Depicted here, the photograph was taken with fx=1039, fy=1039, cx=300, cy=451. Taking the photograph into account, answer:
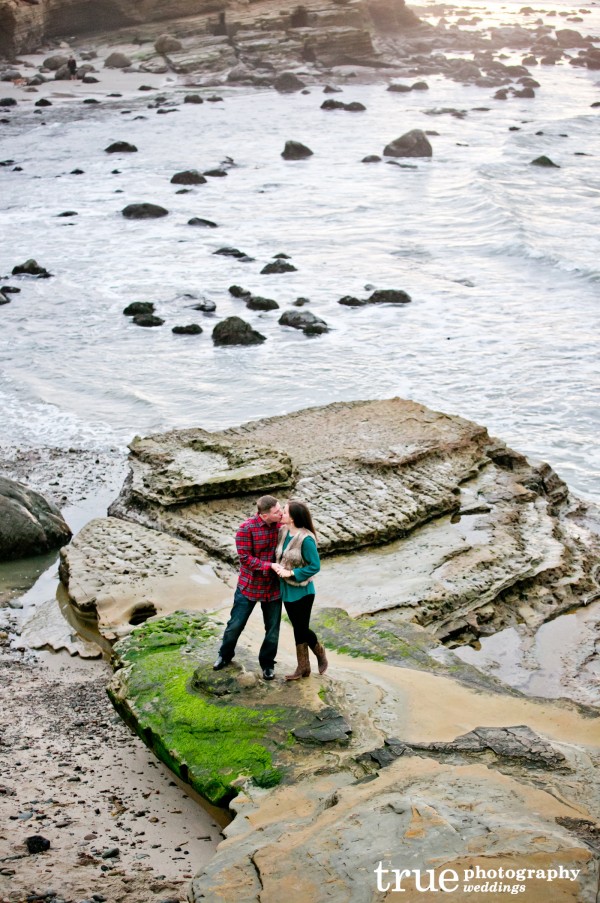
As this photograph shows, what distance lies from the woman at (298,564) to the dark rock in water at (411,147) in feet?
91.5

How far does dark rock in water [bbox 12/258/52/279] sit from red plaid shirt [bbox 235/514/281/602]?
592 inches

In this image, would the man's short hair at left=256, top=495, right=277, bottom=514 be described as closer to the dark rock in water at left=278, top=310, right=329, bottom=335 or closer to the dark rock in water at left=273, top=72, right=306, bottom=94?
the dark rock in water at left=278, top=310, right=329, bottom=335

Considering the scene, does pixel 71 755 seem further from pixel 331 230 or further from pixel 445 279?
pixel 331 230

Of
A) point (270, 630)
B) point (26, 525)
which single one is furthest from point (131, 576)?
point (270, 630)

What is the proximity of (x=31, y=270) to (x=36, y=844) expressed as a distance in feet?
53.6

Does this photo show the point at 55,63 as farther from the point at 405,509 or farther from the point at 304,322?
the point at 405,509

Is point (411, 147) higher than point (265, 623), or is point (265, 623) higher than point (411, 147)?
point (265, 623)

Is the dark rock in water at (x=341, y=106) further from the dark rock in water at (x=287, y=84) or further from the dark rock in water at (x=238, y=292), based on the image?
the dark rock in water at (x=238, y=292)

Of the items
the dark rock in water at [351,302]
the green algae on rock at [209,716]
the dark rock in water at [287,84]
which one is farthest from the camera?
the dark rock in water at [287,84]

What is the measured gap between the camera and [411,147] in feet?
106

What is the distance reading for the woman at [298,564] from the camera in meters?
6.39

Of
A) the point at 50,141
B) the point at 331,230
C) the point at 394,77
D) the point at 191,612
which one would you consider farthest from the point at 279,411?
the point at 394,77

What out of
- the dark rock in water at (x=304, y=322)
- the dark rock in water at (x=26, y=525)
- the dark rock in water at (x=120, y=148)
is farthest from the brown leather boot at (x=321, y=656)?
the dark rock in water at (x=120, y=148)

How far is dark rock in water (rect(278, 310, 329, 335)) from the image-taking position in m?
17.1
